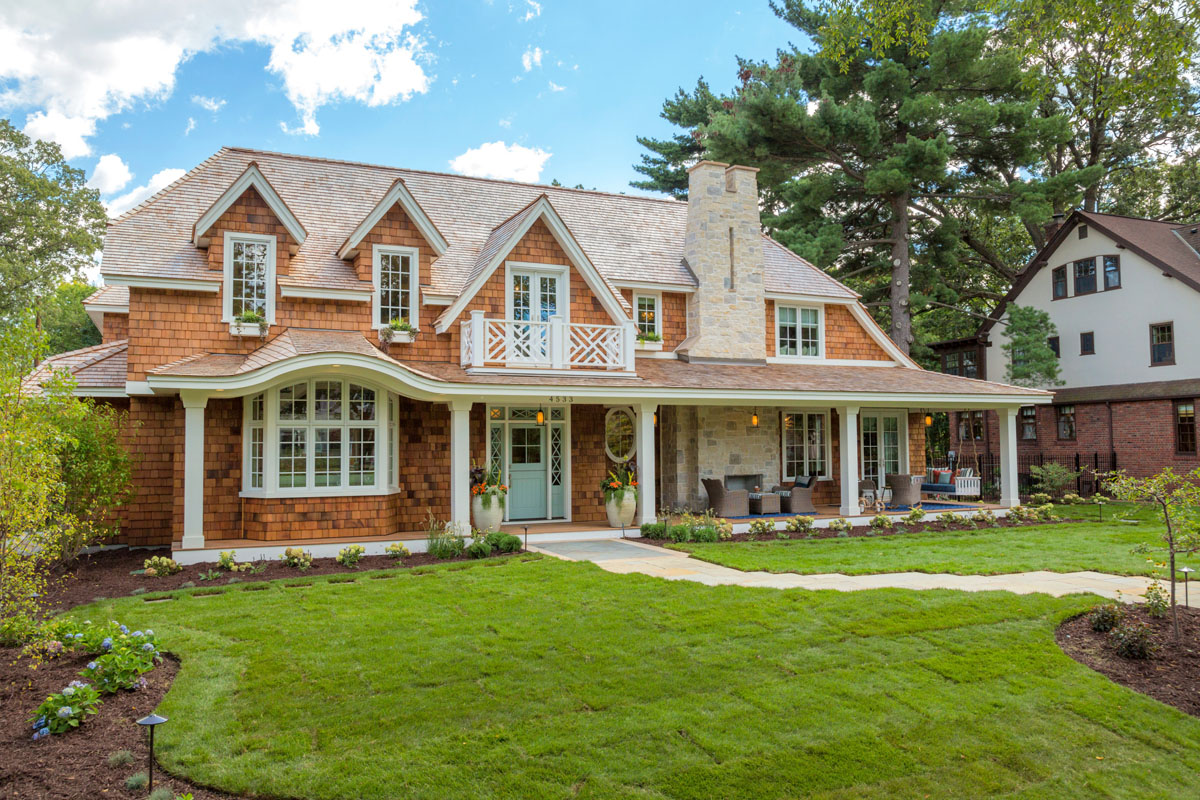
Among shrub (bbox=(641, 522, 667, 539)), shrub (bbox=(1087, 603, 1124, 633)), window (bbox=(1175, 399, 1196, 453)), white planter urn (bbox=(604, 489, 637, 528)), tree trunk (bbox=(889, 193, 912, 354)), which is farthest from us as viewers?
tree trunk (bbox=(889, 193, 912, 354))

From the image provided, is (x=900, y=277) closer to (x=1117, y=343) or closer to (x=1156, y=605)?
(x=1117, y=343)

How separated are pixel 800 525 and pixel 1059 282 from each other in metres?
18.4

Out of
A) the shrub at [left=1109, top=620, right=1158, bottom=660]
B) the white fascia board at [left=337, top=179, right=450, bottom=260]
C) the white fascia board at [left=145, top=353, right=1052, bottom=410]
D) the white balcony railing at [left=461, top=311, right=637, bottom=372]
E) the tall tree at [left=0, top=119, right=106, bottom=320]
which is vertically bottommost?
the shrub at [left=1109, top=620, right=1158, bottom=660]

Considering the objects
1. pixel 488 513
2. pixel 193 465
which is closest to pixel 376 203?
pixel 193 465

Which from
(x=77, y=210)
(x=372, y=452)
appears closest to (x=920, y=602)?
(x=372, y=452)

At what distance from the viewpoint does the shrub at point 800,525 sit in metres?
14.9

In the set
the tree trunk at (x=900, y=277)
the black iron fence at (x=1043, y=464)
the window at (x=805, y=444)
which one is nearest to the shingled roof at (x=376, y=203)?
the window at (x=805, y=444)

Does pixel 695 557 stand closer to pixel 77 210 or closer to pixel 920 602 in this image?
pixel 920 602

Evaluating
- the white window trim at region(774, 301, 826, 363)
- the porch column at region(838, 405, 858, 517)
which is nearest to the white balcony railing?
the porch column at region(838, 405, 858, 517)

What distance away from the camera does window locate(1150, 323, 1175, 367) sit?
918 inches

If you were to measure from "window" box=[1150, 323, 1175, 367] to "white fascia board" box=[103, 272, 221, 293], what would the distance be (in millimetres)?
25694

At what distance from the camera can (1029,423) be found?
27641 millimetres

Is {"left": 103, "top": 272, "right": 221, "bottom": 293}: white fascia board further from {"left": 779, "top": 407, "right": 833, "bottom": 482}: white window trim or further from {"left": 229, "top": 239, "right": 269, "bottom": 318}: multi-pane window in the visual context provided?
{"left": 779, "top": 407, "right": 833, "bottom": 482}: white window trim

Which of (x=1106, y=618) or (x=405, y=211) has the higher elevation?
(x=405, y=211)
